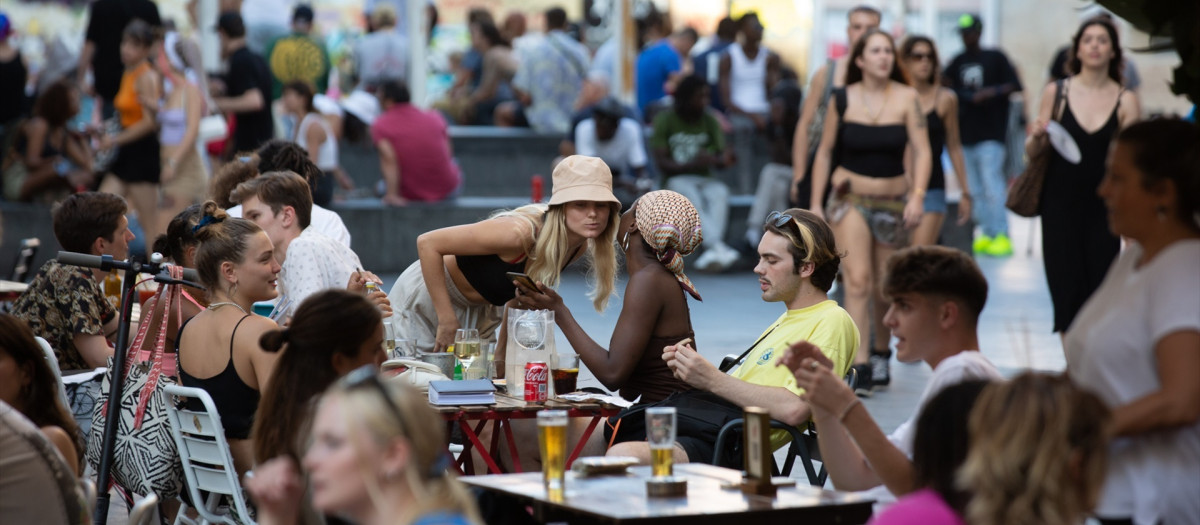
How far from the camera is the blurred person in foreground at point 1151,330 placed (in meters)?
2.91

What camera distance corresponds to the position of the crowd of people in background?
2.61 m

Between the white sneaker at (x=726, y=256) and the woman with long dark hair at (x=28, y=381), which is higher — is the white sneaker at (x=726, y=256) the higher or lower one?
the lower one

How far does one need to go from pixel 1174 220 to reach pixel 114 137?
8849mm

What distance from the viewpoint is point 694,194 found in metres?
13.4

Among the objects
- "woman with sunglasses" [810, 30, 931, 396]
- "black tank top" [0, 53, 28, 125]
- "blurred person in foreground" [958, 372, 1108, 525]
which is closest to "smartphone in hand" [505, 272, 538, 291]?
"blurred person in foreground" [958, 372, 1108, 525]

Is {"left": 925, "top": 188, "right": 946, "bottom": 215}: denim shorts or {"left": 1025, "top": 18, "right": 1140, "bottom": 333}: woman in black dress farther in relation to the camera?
{"left": 925, "top": 188, "right": 946, "bottom": 215}: denim shorts

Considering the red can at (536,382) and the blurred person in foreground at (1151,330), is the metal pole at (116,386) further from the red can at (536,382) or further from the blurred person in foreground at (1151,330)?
the blurred person in foreground at (1151,330)

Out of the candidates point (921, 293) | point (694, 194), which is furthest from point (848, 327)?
point (694, 194)

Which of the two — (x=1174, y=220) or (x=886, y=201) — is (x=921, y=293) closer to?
(x=1174, y=220)

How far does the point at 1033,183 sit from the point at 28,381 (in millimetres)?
5339

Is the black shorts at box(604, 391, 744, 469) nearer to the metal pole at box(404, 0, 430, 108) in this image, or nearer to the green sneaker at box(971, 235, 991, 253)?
the metal pole at box(404, 0, 430, 108)

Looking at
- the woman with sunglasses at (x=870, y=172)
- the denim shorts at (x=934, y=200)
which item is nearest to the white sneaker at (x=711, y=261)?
the denim shorts at (x=934, y=200)

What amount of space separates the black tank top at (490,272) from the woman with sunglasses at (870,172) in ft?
8.56

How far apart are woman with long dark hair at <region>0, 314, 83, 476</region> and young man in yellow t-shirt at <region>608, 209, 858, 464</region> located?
1655mm
